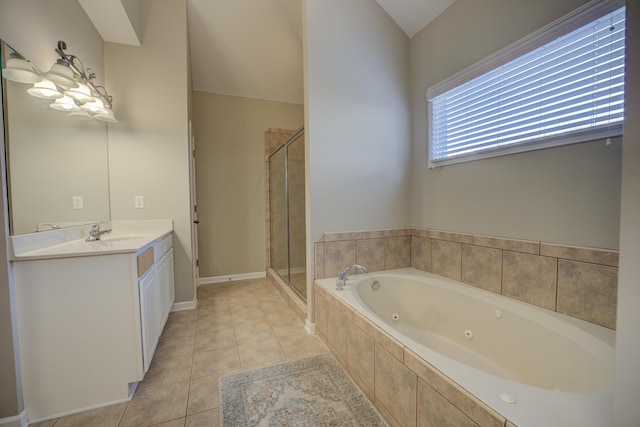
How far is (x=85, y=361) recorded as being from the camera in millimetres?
1408

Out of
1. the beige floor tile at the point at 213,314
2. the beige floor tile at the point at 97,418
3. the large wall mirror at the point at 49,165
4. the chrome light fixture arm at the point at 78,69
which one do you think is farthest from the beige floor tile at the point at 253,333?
the chrome light fixture arm at the point at 78,69

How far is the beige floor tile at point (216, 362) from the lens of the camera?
5.64ft

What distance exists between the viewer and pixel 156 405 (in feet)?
4.71

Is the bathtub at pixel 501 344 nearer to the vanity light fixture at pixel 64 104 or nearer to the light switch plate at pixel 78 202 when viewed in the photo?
the light switch plate at pixel 78 202

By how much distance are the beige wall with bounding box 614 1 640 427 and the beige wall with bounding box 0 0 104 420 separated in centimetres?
225

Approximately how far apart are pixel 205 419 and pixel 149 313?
735 mm

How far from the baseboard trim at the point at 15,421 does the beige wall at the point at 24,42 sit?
0.05ft

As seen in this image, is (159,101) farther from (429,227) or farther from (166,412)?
(429,227)

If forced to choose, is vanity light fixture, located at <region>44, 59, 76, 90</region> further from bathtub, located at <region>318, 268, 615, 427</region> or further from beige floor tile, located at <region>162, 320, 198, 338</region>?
bathtub, located at <region>318, 268, 615, 427</region>

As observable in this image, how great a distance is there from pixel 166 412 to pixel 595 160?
257cm

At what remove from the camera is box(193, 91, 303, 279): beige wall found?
3527 millimetres

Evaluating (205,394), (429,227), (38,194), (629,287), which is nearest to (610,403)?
(629,287)

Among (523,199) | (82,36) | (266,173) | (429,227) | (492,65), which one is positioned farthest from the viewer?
(266,173)

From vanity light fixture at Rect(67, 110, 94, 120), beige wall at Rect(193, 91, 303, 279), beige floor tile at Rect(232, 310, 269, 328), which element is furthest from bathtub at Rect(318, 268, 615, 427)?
vanity light fixture at Rect(67, 110, 94, 120)
